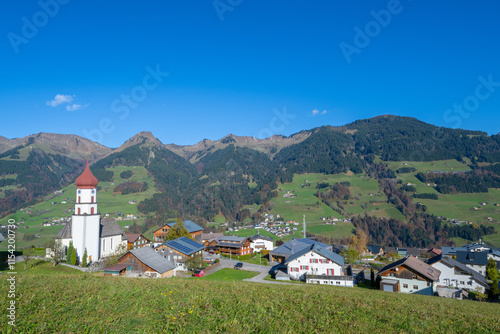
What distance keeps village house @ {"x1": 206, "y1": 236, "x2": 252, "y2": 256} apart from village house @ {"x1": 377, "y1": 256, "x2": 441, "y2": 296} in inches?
1671

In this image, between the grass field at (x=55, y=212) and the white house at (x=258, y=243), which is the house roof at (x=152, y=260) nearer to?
the white house at (x=258, y=243)

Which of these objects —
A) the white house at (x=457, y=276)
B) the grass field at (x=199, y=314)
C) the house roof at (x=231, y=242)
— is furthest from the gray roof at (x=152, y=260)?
the white house at (x=457, y=276)

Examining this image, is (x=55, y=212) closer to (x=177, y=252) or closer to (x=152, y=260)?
(x=177, y=252)

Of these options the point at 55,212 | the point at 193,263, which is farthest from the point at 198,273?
→ the point at 55,212

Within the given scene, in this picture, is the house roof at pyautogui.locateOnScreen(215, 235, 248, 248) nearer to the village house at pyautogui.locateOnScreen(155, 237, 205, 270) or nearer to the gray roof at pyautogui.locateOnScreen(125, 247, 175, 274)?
the village house at pyautogui.locateOnScreen(155, 237, 205, 270)

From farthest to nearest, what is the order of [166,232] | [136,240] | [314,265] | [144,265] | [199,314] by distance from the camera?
[166,232] < [136,240] < [314,265] < [144,265] < [199,314]

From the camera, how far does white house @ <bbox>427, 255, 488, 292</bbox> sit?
5612 cm

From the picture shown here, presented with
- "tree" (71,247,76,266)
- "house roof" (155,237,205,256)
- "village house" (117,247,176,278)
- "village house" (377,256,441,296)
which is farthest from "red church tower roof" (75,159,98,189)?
"village house" (377,256,441,296)

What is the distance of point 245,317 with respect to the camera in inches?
374

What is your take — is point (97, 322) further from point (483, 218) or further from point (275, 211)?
point (483, 218)

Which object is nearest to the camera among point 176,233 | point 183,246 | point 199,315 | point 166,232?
point 199,315

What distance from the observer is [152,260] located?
46219 mm

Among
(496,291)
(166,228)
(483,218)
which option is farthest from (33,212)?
(483,218)

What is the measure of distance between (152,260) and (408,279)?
42.5m
